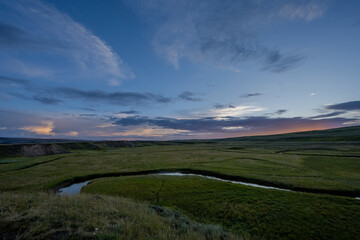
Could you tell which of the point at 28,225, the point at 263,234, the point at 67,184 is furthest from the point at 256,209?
the point at 67,184

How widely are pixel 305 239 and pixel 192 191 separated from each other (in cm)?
1269

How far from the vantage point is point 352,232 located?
12.0 metres

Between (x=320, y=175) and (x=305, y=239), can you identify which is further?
(x=320, y=175)

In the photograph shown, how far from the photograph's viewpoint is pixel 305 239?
11.5 meters

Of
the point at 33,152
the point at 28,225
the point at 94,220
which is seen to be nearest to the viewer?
the point at 28,225

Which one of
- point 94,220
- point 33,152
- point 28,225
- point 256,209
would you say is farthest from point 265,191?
point 33,152

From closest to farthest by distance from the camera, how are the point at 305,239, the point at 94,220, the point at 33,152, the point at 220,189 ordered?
the point at 94,220, the point at 305,239, the point at 220,189, the point at 33,152

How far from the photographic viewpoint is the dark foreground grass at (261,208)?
40.8ft

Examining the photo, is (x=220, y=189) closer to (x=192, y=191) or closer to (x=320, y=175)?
(x=192, y=191)

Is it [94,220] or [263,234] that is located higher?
[94,220]

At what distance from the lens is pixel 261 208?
1578cm

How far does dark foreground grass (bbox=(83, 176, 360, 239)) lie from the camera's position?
12438 mm

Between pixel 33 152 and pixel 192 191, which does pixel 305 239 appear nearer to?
pixel 192 191

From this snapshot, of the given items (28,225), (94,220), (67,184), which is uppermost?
(28,225)
